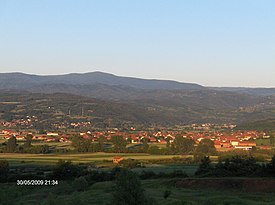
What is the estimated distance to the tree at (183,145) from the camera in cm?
9639

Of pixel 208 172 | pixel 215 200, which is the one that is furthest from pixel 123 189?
pixel 208 172

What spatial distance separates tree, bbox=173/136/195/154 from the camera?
96.4m

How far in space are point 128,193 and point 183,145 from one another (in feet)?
247

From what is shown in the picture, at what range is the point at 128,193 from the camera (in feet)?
78.1

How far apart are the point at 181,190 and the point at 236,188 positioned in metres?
4.98

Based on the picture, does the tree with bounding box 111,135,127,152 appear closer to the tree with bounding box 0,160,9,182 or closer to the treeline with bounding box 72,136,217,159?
the treeline with bounding box 72,136,217,159

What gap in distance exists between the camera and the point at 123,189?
2391 cm

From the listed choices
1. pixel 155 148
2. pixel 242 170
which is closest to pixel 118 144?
pixel 155 148

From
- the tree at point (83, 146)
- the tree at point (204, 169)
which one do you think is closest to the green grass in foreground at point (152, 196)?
the tree at point (204, 169)

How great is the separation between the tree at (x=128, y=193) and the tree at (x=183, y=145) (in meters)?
71.5

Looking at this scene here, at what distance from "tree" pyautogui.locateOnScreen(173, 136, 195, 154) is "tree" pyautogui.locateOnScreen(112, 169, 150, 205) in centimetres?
7154

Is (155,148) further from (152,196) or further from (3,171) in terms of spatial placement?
(152,196)

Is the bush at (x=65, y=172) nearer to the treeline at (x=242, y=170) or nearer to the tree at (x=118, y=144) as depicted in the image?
the treeline at (x=242, y=170)

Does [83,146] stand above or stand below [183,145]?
below
